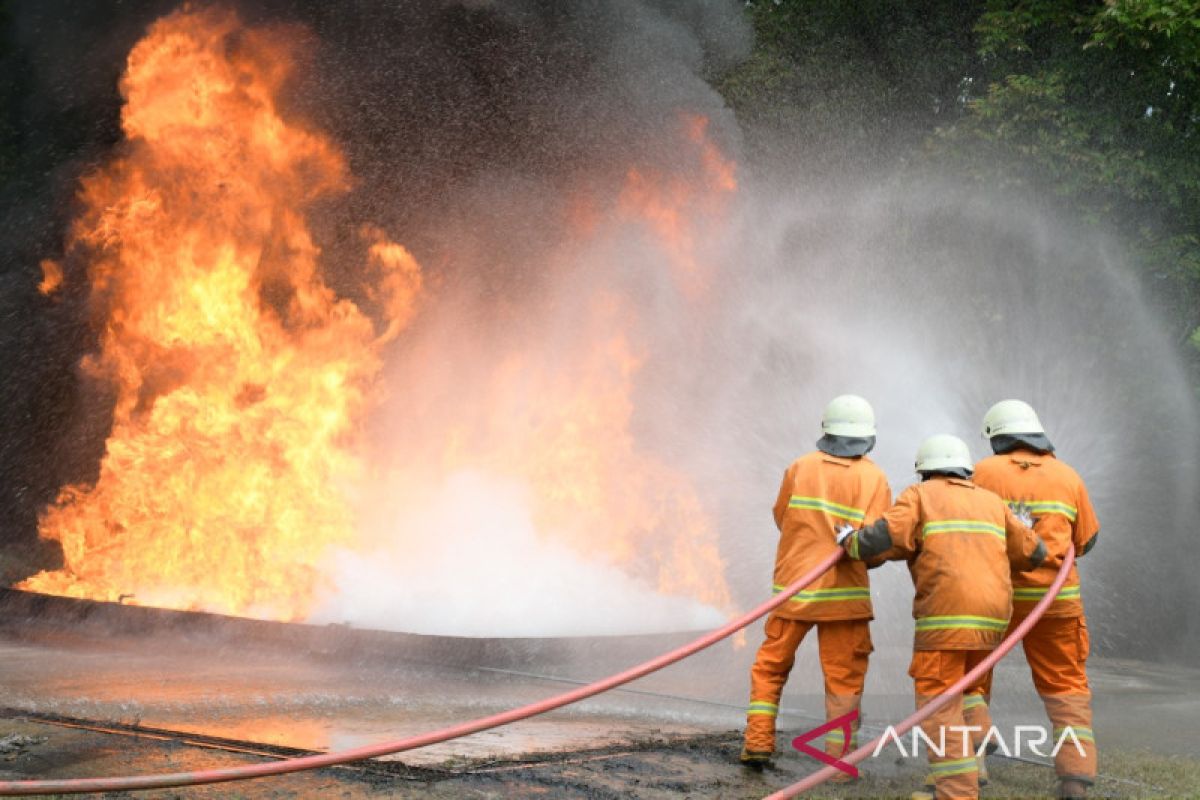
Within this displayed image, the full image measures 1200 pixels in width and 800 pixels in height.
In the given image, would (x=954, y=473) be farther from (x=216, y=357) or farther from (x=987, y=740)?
(x=216, y=357)

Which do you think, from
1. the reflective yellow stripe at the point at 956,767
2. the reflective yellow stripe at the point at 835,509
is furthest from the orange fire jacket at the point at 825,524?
the reflective yellow stripe at the point at 956,767

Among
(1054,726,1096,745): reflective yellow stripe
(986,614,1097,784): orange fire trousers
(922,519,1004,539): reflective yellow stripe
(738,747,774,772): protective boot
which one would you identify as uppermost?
(922,519,1004,539): reflective yellow stripe

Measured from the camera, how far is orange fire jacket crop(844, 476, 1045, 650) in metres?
5.20

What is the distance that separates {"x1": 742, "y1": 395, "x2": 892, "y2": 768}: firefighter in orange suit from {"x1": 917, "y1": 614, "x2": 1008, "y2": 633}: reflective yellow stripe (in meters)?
0.41

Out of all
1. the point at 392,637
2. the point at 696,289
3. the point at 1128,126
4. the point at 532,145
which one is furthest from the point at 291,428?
the point at 1128,126

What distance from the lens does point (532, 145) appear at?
14.8 m

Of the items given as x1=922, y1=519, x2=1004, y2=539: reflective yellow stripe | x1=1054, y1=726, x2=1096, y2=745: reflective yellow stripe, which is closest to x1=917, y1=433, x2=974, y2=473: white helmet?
x1=922, y1=519, x2=1004, y2=539: reflective yellow stripe

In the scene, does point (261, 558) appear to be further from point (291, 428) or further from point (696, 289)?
point (696, 289)

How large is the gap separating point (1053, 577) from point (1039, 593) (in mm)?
114

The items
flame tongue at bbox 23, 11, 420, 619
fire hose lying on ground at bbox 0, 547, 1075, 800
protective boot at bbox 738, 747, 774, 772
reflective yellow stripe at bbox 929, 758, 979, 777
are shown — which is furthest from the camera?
flame tongue at bbox 23, 11, 420, 619

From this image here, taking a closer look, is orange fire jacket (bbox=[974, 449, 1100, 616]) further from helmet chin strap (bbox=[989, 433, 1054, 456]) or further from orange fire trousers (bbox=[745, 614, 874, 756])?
orange fire trousers (bbox=[745, 614, 874, 756])

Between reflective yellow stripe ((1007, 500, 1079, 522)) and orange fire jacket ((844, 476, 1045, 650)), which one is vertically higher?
reflective yellow stripe ((1007, 500, 1079, 522))

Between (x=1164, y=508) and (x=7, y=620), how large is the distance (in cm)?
→ 1145

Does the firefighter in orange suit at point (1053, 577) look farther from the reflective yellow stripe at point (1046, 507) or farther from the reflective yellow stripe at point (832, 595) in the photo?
the reflective yellow stripe at point (832, 595)
